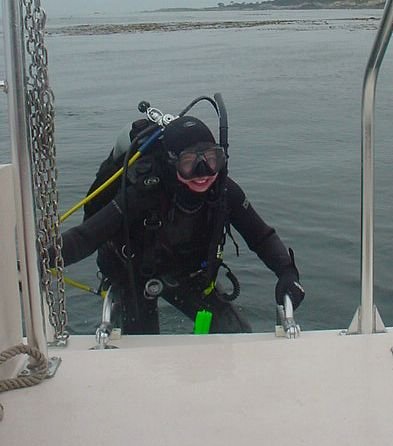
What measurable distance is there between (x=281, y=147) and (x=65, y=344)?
7177 millimetres

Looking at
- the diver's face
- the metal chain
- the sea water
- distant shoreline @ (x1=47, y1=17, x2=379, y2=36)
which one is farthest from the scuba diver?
distant shoreline @ (x1=47, y1=17, x2=379, y2=36)

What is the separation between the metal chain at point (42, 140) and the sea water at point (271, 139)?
155 cm

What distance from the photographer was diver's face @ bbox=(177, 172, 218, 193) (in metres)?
2.79

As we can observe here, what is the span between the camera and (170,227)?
117 inches

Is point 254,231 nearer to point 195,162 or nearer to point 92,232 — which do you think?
point 195,162

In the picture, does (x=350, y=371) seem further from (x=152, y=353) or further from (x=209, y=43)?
(x=209, y=43)

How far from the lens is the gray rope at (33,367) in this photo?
1.48 m

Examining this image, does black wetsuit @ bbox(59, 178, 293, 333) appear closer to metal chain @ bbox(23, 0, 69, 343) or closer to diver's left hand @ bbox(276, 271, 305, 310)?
diver's left hand @ bbox(276, 271, 305, 310)

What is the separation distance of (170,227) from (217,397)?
158 centimetres

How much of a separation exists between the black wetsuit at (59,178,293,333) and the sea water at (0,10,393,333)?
766 mm

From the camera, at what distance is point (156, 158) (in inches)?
115

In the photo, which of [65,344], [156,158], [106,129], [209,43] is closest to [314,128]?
[106,129]

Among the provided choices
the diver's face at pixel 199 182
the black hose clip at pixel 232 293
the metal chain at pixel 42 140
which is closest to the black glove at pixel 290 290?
the black hose clip at pixel 232 293

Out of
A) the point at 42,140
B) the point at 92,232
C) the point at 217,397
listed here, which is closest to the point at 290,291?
the point at 92,232
